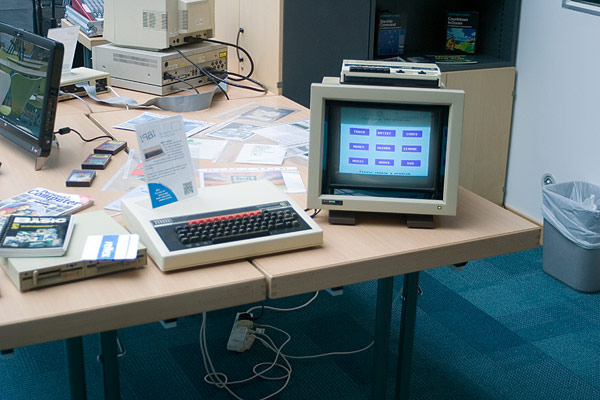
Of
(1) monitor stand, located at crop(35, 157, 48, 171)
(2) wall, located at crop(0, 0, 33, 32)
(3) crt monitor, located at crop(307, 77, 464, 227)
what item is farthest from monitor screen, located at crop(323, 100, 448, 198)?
(2) wall, located at crop(0, 0, 33, 32)

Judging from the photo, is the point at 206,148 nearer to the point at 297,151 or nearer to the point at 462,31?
the point at 297,151

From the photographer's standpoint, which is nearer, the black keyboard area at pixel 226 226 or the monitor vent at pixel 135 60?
the black keyboard area at pixel 226 226

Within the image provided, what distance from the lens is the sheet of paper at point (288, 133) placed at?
8.05 feet

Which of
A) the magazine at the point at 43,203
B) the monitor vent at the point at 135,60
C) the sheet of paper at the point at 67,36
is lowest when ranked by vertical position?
the magazine at the point at 43,203

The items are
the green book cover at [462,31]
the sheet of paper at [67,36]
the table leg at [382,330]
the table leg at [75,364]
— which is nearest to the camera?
the table leg at [75,364]

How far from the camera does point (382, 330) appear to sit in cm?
A: 204

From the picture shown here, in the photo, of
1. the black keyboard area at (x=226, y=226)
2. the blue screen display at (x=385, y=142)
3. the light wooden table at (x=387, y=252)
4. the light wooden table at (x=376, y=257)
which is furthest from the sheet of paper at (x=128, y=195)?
the blue screen display at (x=385, y=142)

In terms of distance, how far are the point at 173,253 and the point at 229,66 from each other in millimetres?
1964

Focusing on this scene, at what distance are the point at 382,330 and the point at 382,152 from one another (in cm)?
52

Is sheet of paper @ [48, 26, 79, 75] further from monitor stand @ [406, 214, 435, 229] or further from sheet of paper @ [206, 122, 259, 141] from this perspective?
monitor stand @ [406, 214, 435, 229]

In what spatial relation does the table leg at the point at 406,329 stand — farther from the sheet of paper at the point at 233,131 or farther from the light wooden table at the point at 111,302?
the sheet of paper at the point at 233,131

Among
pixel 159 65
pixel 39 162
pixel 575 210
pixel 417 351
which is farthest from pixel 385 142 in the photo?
pixel 575 210

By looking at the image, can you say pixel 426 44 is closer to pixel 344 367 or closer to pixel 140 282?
pixel 344 367

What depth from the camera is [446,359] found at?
2.62 meters
